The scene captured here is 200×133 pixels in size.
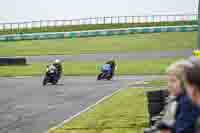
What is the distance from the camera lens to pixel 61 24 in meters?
90.8

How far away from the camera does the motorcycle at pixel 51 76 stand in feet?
92.6

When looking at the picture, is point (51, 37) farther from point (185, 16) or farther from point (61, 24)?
point (185, 16)

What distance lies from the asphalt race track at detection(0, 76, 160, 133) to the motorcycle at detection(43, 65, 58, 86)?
364 mm

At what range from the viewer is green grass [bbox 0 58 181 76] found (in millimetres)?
36284

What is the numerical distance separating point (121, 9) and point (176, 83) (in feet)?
274

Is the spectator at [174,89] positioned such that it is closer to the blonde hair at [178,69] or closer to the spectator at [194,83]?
the blonde hair at [178,69]

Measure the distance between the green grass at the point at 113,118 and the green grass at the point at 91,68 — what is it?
52.5ft

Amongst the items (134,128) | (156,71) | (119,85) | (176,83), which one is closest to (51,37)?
(156,71)

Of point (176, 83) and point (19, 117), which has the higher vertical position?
point (176, 83)

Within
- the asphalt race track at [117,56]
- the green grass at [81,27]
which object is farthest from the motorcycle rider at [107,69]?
the green grass at [81,27]

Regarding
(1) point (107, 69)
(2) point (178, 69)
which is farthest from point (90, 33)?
(2) point (178, 69)

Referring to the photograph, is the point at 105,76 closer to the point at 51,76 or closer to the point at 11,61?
the point at 51,76

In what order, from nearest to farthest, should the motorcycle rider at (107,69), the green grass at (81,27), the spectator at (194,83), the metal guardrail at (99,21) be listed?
the spectator at (194,83) → the motorcycle rider at (107,69) → the green grass at (81,27) → the metal guardrail at (99,21)

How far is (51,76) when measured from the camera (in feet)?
92.7
